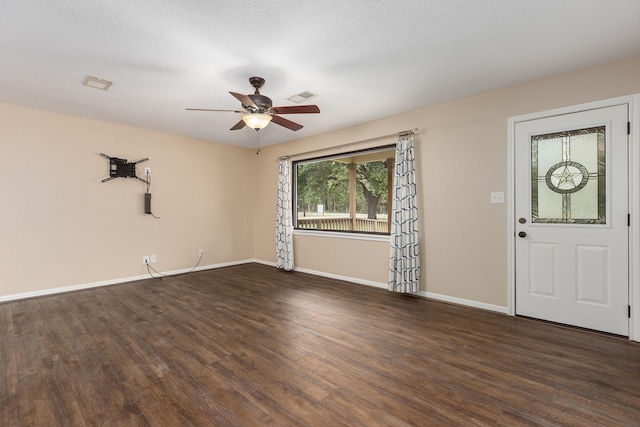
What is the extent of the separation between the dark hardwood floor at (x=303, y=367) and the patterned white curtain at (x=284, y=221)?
1.91 metres

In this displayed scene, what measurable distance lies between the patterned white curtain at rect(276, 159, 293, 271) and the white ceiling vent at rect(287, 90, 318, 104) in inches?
80.4

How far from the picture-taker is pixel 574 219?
9.64 feet

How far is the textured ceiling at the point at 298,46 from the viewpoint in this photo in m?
2.03

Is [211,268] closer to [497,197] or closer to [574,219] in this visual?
[497,197]

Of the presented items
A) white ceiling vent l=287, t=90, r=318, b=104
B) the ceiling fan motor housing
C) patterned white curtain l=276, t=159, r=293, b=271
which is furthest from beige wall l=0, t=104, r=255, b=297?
the ceiling fan motor housing

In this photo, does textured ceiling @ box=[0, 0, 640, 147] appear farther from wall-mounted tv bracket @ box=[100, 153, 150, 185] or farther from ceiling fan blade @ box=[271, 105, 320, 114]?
wall-mounted tv bracket @ box=[100, 153, 150, 185]

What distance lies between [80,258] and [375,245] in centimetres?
435

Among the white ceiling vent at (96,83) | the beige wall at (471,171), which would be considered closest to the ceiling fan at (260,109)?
the beige wall at (471,171)

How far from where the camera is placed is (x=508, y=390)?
6.28 ft

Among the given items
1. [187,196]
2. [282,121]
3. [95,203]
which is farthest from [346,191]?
[95,203]

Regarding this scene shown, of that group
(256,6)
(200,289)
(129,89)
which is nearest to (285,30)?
(256,6)

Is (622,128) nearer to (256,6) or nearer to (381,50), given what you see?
(381,50)

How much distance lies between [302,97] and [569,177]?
2970 mm

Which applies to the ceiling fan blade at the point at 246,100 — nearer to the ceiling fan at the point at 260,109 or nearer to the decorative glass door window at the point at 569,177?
the ceiling fan at the point at 260,109
